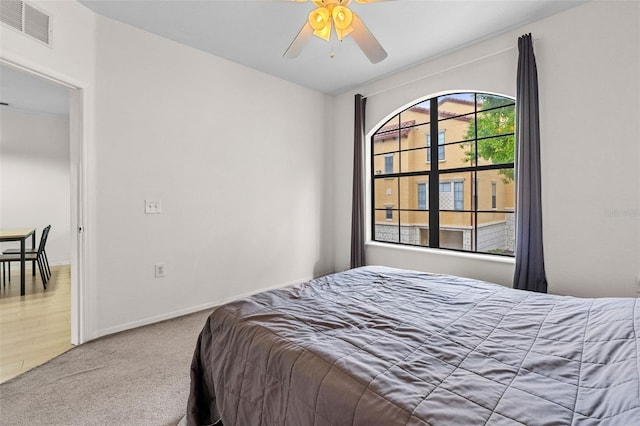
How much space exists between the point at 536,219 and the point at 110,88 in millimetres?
3732

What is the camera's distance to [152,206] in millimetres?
2812

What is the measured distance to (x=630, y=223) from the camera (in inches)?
86.6

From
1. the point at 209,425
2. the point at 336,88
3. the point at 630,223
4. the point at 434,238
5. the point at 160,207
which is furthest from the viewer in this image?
the point at 336,88

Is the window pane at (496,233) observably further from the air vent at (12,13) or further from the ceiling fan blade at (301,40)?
the air vent at (12,13)

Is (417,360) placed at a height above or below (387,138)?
below

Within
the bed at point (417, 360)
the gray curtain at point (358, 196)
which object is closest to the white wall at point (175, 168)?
the gray curtain at point (358, 196)

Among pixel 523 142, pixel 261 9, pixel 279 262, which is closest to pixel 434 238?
pixel 523 142

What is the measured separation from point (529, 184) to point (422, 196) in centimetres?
126

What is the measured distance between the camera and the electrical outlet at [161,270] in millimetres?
2857

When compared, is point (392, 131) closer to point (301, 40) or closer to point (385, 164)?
point (385, 164)

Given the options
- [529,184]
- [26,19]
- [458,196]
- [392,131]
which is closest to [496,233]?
[458,196]

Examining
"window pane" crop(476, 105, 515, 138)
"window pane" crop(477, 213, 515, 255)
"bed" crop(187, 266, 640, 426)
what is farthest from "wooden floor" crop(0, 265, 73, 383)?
"window pane" crop(476, 105, 515, 138)

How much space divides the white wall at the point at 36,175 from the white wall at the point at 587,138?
21.6 ft

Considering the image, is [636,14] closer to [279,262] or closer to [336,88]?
[336,88]
